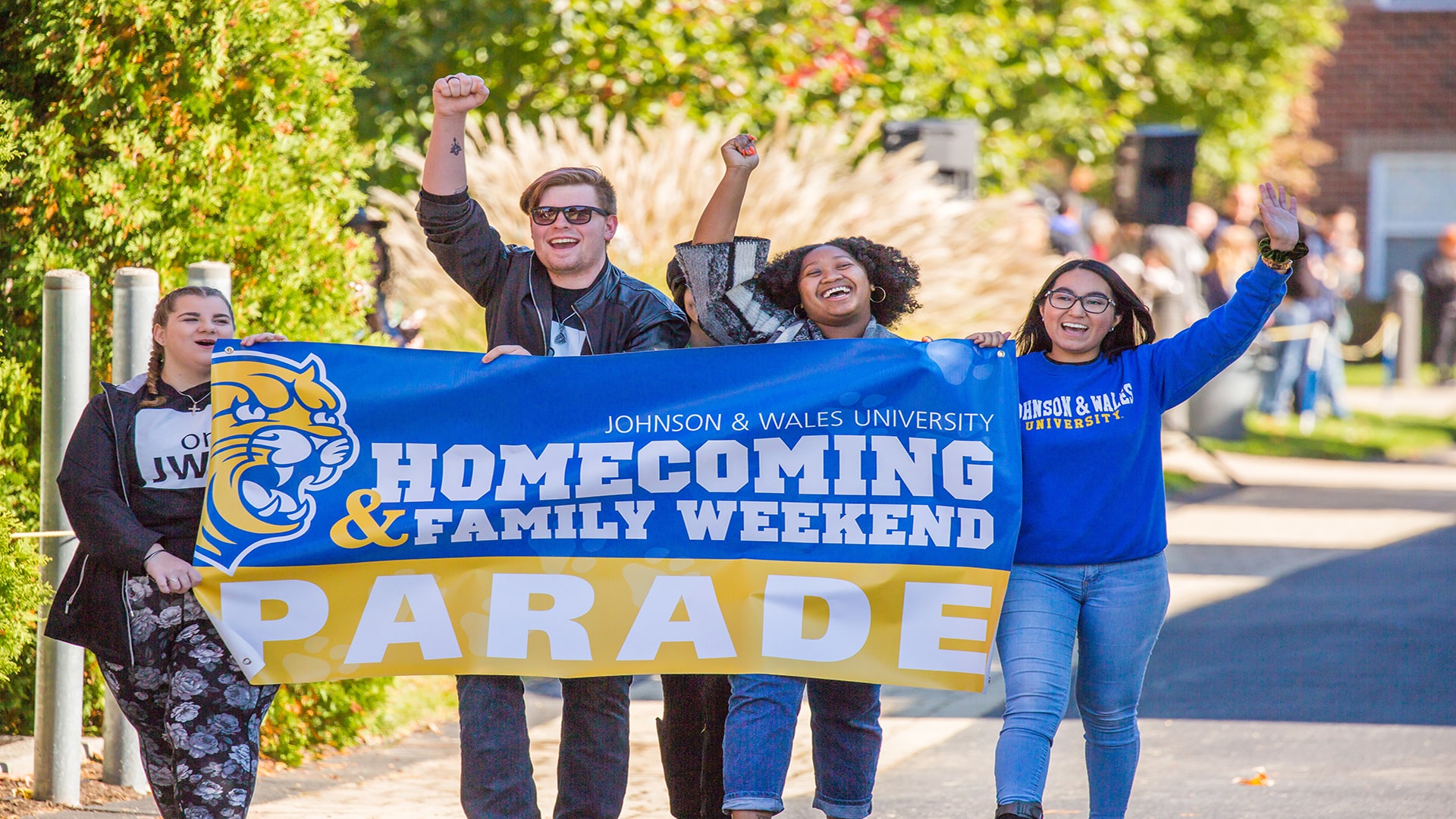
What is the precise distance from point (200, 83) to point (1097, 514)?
3.04m

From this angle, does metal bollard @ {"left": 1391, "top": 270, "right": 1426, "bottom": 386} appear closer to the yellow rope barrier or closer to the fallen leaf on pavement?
the yellow rope barrier

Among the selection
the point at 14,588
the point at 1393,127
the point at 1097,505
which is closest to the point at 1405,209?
the point at 1393,127

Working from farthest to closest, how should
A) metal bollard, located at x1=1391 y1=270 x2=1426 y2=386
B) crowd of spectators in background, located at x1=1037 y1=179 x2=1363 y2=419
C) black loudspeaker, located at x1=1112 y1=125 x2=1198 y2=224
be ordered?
metal bollard, located at x1=1391 y1=270 x2=1426 y2=386, black loudspeaker, located at x1=1112 y1=125 x2=1198 y2=224, crowd of spectators in background, located at x1=1037 y1=179 x2=1363 y2=419

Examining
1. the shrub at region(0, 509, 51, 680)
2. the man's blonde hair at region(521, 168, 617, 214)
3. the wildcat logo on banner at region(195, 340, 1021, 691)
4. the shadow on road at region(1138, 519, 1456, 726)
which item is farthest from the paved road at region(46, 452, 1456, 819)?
the man's blonde hair at region(521, 168, 617, 214)

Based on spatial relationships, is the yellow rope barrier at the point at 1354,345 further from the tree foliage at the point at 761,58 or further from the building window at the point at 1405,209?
the tree foliage at the point at 761,58

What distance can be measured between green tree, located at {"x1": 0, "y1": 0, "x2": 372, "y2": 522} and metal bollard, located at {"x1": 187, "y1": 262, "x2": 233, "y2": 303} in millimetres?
322

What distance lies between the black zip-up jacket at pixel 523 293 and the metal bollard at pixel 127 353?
1.05m

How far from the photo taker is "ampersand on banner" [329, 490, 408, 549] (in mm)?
4531

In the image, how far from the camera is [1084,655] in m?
4.53

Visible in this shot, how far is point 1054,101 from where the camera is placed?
58.5 feet

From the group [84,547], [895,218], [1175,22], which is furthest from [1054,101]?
[84,547]

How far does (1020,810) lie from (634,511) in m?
1.24

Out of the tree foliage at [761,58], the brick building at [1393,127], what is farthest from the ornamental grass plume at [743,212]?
the brick building at [1393,127]

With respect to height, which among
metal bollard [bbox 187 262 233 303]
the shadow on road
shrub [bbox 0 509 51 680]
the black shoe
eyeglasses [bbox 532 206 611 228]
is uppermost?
eyeglasses [bbox 532 206 611 228]
